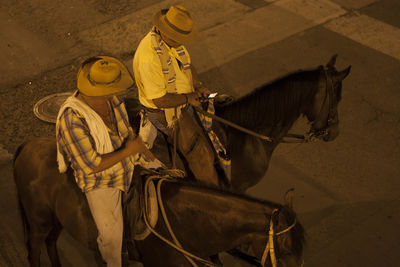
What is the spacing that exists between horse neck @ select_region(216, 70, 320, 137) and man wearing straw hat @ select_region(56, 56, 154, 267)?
164cm

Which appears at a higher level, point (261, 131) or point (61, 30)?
point (261, 131)

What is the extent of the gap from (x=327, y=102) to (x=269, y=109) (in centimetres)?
77

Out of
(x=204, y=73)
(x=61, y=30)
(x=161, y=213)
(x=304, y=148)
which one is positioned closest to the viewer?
(x=161, y=213)

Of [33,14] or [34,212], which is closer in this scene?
[34,212]

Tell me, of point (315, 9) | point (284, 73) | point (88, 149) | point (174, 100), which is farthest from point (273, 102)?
point (315, 9)

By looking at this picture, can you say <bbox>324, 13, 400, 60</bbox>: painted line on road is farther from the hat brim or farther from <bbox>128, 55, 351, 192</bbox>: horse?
the hat brim

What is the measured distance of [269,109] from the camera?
5562mm

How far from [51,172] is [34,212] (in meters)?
0.54

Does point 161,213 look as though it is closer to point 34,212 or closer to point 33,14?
point 34,212

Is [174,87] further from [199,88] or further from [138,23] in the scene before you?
[138,23]

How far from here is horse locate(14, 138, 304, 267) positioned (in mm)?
3518

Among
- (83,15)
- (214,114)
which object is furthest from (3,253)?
(83,15)

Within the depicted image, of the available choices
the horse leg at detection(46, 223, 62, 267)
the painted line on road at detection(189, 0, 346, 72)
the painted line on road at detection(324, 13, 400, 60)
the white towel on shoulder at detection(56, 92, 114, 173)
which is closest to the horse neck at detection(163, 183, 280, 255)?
the white towel on shoulder at detection(56, 92, 114, 173)

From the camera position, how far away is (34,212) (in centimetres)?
491
